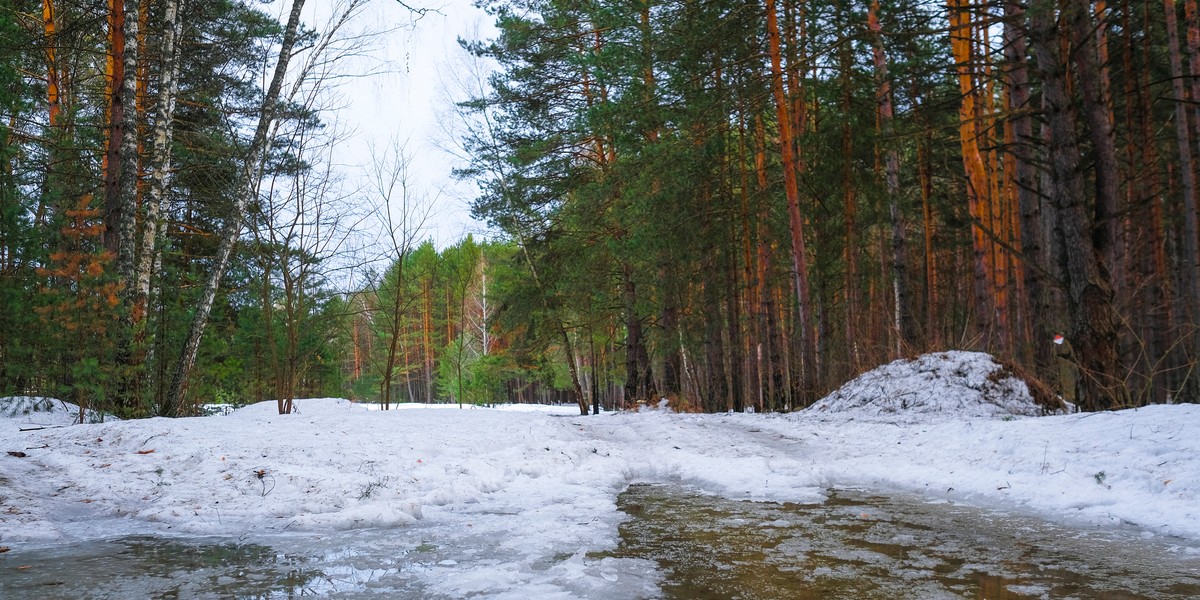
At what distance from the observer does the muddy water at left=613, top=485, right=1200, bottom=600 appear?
3027mm

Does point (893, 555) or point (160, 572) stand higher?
point (160, 572)

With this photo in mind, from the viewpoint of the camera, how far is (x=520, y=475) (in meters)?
6.57

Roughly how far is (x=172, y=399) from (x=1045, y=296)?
552 inches

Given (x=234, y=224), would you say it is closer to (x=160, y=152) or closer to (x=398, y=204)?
(x=160, y=152)

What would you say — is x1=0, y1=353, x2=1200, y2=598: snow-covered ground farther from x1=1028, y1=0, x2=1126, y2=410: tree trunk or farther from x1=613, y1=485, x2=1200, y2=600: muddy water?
x1=1028, y1=0, x2=1126, y2=410: tree trunk

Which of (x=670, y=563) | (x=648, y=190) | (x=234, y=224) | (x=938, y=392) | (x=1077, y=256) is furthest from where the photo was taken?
(x=648, y=190)

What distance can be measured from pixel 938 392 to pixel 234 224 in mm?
11051

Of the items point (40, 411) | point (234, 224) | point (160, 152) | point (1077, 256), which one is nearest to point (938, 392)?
point (1077, 256)

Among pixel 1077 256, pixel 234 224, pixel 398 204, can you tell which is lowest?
pixel 1077 256

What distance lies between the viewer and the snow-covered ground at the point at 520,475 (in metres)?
4.31

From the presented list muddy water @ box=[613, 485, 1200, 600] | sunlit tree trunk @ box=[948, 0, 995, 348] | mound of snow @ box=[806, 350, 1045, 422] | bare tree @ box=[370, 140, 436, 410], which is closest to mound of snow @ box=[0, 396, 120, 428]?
bare tree @ box=[370, 140, 436, 410]

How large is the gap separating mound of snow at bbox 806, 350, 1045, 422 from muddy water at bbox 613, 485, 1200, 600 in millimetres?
5055

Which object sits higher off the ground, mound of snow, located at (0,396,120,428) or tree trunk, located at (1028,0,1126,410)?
tree trunk, located at (1028,0,1126,410)

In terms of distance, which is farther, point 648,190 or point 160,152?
point 648,190
